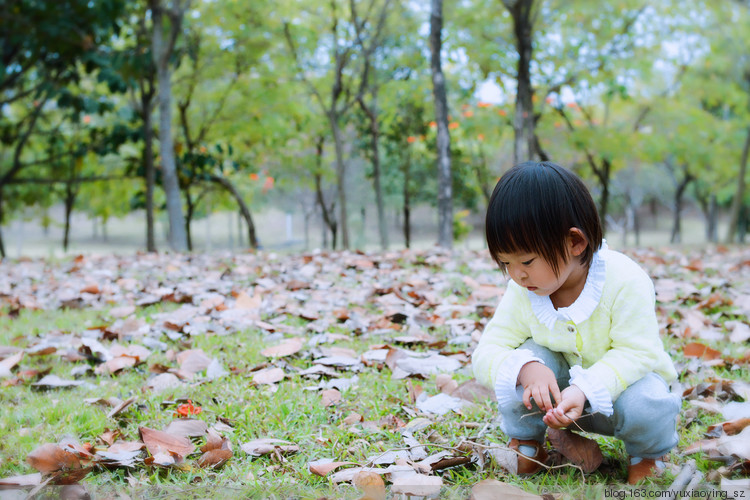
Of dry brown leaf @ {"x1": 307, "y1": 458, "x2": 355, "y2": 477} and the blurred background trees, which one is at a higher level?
the blurred background trees

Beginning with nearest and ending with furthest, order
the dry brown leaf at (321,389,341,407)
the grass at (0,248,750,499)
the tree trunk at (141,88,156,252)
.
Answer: the grass at (0,248,750,499) < the dry brown leaf at (321,389,341,407) < the tree trunk at (141,88,156,252)

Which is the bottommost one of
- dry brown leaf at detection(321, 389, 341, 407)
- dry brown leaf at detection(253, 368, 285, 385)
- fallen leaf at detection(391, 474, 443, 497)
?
fallen leaf at detection(391, 474, 443, 497)

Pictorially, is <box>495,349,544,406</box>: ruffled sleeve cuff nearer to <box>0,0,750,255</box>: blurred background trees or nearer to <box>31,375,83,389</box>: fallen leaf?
<box>31,375,83,389</box>: fallen leaf

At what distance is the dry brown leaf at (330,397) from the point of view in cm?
208

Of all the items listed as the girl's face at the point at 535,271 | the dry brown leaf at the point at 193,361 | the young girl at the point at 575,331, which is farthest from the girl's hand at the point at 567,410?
the dry brown leaf at the point at 193,361

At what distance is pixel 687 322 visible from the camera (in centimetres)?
298

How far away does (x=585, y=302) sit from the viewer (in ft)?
5.10

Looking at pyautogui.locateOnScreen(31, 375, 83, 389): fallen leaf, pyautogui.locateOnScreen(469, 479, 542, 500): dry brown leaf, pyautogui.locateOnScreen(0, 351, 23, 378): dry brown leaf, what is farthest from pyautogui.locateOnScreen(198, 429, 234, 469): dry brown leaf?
pyautogui.locateOnScreen(0, 351, 23, 378): dry brown leaf

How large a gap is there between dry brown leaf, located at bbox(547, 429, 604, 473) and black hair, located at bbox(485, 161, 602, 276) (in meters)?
0.44

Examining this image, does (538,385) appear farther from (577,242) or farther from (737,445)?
(737,445)

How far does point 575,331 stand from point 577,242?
0.81 feet

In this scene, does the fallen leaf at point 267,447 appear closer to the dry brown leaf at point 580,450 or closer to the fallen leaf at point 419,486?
the fallen leaf at point 419,486

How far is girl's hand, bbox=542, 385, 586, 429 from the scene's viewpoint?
1.39 metres

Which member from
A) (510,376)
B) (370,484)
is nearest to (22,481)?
(370,484)
